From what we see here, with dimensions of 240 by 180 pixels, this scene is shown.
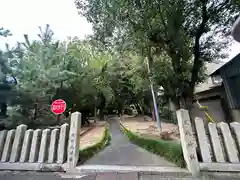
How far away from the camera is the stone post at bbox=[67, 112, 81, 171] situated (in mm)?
3502

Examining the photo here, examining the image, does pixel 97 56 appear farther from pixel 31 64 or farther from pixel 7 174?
pixel 7 174

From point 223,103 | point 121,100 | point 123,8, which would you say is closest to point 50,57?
point 123,8

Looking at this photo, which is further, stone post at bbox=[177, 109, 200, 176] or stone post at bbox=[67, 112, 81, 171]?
stone post at bbox=[67, 112, 81, 171]

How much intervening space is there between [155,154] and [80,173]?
2.74 m

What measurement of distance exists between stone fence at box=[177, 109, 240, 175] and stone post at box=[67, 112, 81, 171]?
2.49 meters

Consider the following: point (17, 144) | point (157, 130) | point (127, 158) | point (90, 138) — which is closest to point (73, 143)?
point (17, 144)

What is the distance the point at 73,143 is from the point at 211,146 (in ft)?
10.5

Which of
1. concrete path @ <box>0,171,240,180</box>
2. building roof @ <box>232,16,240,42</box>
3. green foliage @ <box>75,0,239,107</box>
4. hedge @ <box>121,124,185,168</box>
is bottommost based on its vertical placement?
concrete path @ <box>0,171,240,180</box>

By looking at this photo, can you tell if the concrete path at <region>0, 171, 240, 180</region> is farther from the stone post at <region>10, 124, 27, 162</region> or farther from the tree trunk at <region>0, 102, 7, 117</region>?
the tree trunk at <region>0, 102, 7, 117</region>

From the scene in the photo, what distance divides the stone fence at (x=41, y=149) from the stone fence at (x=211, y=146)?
2558mm

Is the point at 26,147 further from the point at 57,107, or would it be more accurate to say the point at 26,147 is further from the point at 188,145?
the point at 188,145

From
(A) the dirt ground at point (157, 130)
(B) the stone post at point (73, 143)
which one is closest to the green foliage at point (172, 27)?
(A) the dirt ground at point (157, 130)

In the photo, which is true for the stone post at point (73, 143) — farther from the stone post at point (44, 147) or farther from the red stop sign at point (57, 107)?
the red stop sign at point (57, 107)

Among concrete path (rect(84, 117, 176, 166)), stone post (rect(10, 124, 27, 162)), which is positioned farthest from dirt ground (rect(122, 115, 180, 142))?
stone post (rect(10, 124, 27, 162))
